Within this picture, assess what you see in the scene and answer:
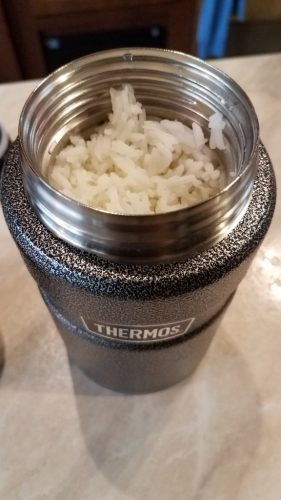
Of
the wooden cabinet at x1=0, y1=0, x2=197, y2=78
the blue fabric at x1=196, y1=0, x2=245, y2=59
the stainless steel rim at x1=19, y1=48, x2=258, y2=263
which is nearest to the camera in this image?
the stainless steel rim at x1=19, y1=48, x2=258, y2=263

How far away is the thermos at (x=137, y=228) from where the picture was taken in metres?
0.35

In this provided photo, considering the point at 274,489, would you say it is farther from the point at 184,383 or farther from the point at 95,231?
the point at 95,231

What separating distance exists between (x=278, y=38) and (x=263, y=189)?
1.44 meters

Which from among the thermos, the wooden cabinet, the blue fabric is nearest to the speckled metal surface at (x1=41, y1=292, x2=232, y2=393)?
the thermos

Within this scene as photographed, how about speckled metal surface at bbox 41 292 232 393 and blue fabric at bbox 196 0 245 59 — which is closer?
speckled metal surface at bbox 41 292 232 393

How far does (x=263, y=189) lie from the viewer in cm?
42

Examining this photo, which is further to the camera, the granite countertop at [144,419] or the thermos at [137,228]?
the granite countertop at [144,419]

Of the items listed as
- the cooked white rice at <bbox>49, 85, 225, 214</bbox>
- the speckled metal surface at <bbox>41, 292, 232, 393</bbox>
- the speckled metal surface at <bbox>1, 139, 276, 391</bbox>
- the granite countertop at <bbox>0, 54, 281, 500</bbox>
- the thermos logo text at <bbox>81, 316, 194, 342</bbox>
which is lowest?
the granite countertop at <bbox>0, 54, 281, 500</bbox>

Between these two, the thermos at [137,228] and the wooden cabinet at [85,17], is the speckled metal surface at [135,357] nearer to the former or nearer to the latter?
the thermos at [137,228]

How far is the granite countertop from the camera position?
0.51m

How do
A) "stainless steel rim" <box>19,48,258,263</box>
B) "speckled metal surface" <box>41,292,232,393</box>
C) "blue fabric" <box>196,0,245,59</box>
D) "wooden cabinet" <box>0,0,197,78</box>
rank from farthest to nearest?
"blue fabric" <box>196,0,245,59</box>, "wooden cabinet" <box>0,0,197,78</box>, "speckled metal surface" <box>41,292,232,393</box>, "stainless steel rim" <box>19,48,258,263</box>

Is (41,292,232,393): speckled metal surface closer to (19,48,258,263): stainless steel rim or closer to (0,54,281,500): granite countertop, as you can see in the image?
(0,54,281,500): granite countertop

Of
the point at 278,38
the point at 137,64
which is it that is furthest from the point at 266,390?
the point at 278,38

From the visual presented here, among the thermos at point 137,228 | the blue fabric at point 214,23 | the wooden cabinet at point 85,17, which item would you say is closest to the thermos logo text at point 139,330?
the thermos at point 137,228
